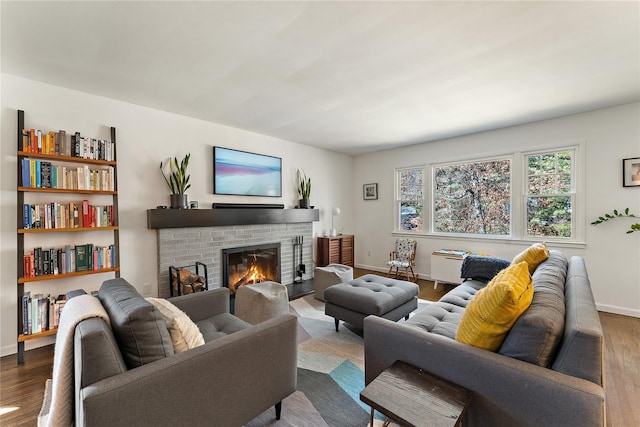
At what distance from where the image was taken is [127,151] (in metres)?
2.93

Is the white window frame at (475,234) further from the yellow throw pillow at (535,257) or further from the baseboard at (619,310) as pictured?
the yellow throw pillow at (535,257)

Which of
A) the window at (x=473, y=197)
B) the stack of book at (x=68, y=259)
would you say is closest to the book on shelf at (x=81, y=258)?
the stack of book at (x=68, y=259)

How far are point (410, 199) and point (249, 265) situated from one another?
3063 millimetres

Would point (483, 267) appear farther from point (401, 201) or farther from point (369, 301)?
point (401, 201)

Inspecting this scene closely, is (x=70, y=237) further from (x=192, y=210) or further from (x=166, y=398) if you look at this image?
(x=166, y=398)

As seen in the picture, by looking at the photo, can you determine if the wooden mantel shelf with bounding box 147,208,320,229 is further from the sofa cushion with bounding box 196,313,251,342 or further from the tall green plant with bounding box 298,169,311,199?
the sofa cushion with bounding box 196,313,251,342

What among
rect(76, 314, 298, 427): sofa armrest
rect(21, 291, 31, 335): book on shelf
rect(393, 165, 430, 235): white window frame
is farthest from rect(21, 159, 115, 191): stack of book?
rect(393, 165, 430, 235): white window frame

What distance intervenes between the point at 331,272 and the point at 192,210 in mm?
1873

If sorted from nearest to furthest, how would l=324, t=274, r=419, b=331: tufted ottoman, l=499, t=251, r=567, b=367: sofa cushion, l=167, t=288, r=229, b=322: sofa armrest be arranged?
l=499, t=251, r=567, b=367: sofa cushion → l=167, t=288, r=229, b=322: sofa armrest → l=324, t=274, r=419, b=331: tufted ottoman

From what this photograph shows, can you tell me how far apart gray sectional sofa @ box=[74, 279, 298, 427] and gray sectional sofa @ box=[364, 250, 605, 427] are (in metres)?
0.62

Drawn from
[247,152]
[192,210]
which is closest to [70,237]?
[192,210]

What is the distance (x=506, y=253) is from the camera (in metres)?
3.90

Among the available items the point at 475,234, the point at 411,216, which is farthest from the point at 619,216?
the point at 411,216

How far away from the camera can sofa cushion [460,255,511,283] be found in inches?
113
